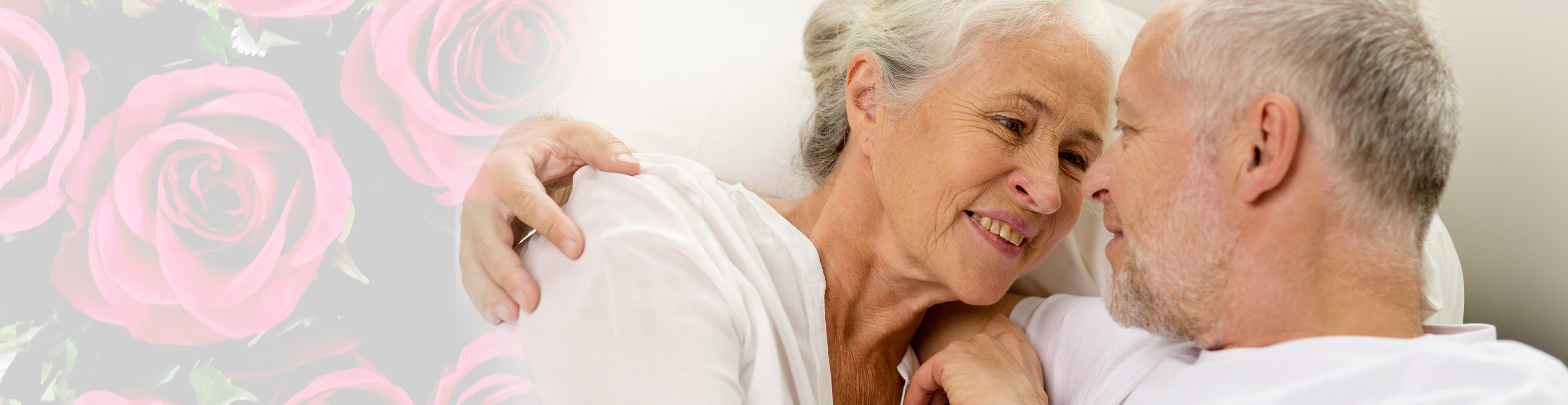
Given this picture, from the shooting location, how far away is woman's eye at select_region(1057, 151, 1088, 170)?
59.8 inches

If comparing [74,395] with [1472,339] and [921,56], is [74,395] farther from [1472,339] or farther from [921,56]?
[1472,339]

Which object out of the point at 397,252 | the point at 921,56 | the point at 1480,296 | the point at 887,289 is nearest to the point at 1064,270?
the point at 887,289

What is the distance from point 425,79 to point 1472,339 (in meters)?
1.50

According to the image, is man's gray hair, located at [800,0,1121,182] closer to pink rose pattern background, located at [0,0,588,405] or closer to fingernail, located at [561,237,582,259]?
fingernail, located at [561,237,582,259]

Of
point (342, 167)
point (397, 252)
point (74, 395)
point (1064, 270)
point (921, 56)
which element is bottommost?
point (1064, 270)

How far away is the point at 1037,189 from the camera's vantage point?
1408mm

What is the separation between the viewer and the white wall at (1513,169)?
163 cm

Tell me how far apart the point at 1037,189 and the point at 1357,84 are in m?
0.49

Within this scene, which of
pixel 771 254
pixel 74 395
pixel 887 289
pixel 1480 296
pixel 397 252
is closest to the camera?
pixel 74 395

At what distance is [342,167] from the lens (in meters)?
1.26

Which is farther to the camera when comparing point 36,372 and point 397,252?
point 397,252

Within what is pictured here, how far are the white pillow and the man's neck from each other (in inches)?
44.2

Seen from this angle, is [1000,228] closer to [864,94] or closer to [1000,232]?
[1000,232]

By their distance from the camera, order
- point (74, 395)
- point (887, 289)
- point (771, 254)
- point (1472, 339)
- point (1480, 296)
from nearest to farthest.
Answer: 1. point (1472, 339)
2. point (74, 395)
3. point (771, 254)
4. point (887, 289)
5. point (1480, 296)
